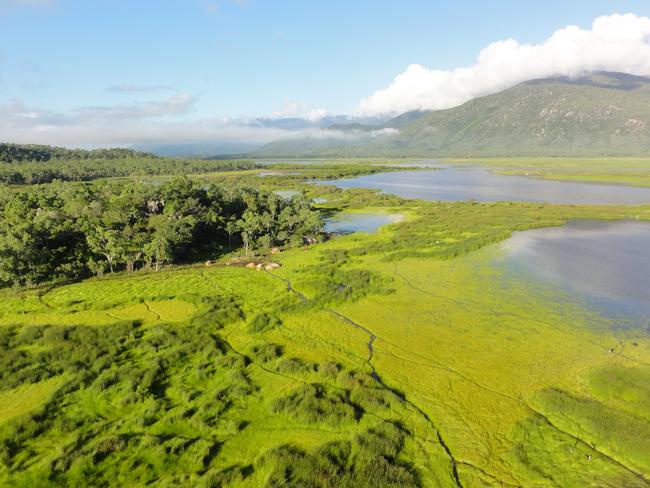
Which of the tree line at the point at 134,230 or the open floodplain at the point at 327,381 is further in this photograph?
the tree line at the point at 134,230

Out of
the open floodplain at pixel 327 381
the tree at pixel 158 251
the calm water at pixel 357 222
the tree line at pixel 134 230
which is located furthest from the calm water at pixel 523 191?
the tree at pixel 158 251

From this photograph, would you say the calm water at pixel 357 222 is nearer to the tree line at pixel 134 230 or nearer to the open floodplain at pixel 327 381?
the tree line at pixel 134 230

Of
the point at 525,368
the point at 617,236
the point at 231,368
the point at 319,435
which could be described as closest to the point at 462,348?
the point at 525,368

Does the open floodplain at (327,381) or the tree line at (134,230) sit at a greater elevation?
the tree line at (134,230)

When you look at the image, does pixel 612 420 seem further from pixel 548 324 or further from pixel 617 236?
pixel 617 236

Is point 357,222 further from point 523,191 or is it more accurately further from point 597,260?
point 523,191

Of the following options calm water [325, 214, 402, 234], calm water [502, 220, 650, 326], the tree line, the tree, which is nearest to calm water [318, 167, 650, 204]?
calm water [325, 214, 402, 234]
